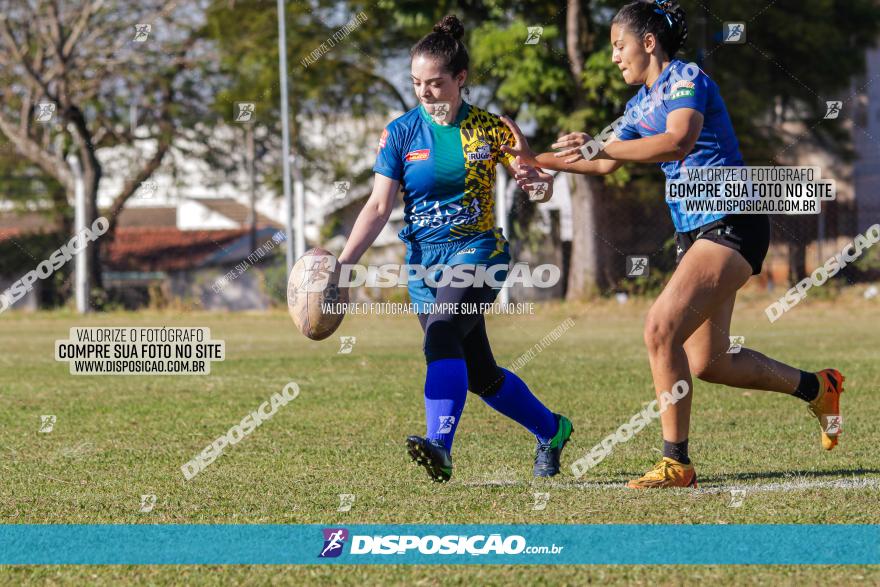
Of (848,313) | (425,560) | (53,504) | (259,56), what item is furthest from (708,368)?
(259,56)

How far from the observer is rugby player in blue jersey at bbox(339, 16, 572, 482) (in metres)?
6.02

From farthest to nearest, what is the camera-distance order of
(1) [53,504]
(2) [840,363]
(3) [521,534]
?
(2) [840,363] < (1) [53,504] < (3) [521,534]

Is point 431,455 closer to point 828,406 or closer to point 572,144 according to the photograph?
point 572,144

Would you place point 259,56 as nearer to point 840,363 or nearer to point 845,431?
point 840,363

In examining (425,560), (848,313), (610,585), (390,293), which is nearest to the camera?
(610,585)

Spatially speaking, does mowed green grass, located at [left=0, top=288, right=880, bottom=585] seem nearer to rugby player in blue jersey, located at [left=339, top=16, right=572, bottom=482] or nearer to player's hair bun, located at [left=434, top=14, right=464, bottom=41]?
rugby player in blue jersey, located at [left=339, top=16, right=572, bottom=482]

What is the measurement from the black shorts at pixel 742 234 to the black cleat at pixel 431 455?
164 cm

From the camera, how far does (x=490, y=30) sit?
2703 cm

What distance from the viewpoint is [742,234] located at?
6062 millimetres

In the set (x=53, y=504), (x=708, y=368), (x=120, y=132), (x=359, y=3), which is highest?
(x=359, y=3)

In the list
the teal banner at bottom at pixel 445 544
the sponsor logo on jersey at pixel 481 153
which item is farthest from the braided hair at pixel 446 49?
the teal banner at bottom at pixel 445 544

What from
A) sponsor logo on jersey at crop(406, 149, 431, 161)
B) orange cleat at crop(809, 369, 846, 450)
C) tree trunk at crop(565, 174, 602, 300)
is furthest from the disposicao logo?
tree trunk at crop(565, 174, 602, 300)

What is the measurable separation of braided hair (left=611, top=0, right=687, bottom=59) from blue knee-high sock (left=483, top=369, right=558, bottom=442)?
1822 mm

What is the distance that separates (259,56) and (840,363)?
21426 millimetres
